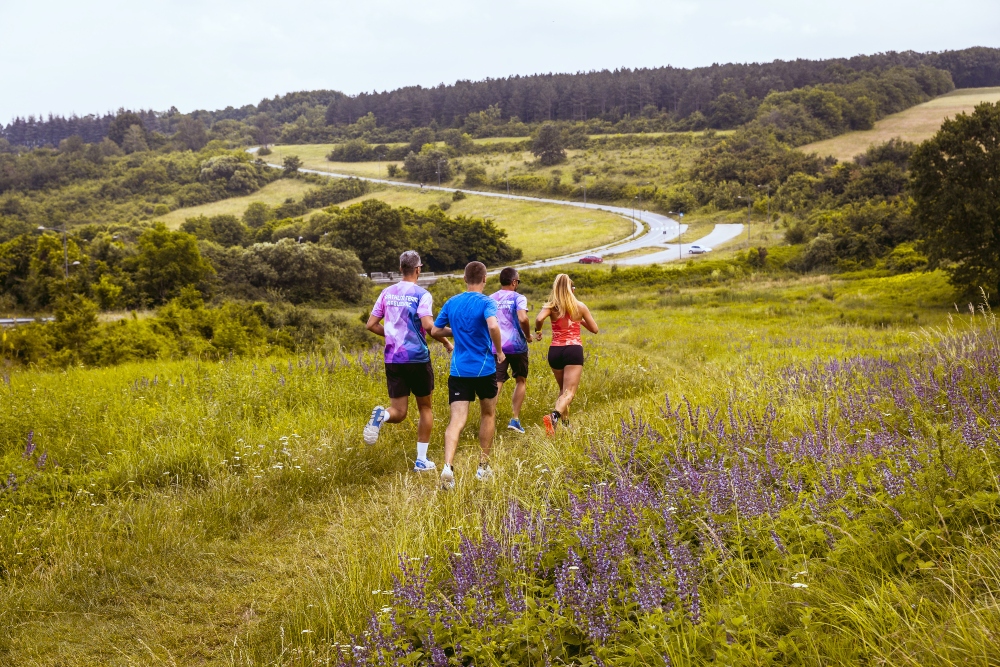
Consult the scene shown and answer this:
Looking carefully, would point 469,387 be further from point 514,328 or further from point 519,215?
point 519,215

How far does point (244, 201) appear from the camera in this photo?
109250 millimetres

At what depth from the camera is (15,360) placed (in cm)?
1636

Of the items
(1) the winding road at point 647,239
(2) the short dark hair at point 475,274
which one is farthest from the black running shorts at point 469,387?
(1) the winding road at point 647,239

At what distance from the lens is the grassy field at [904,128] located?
99.2 m

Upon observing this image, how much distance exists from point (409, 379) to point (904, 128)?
121 metres

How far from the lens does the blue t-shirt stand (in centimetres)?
712

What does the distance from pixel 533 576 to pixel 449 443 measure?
3.42 meters

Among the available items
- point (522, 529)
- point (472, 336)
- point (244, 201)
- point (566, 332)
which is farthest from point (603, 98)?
point (522, 529)

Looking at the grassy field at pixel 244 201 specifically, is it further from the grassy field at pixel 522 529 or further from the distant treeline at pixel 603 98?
the grassy field at pixel 522 529

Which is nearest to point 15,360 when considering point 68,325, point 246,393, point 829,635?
point 68,325

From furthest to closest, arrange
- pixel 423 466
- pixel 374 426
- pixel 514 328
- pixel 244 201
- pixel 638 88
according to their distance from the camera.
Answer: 1. pixel 638 88
2. pixel 244 201
3. pixel 514 328
4. pixel 374 426
5. pixel 423 466

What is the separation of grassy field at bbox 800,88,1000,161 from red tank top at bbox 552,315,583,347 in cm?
9830

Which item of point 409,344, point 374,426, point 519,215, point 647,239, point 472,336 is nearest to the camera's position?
point 472,336

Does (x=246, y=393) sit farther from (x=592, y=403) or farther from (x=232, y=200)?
(x=232, y=200)
